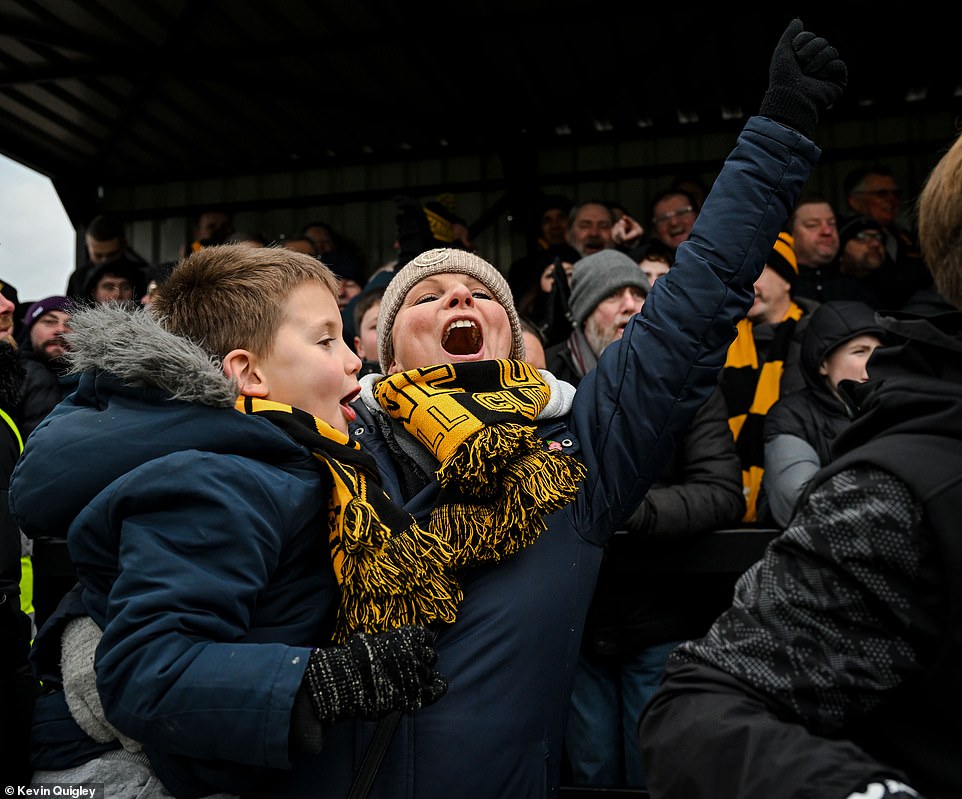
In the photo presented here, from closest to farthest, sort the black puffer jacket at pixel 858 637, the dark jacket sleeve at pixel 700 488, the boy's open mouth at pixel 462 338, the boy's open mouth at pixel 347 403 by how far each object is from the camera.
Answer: the black puffer jacket at pixel 858 637, the boy's open mouth at pixel 347 403, the boy's open mouth at pixel 462 338, the dark jacket sleeve at pixel 700 488

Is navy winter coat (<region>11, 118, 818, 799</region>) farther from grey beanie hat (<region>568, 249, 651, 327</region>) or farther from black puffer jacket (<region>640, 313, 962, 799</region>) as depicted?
grey beanie hat (<region>568, 249, 651, 327</region>)

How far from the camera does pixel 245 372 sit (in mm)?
1688

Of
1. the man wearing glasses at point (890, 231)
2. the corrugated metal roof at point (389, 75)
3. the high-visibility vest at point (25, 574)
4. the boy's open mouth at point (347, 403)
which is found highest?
the corrugated metal roof at point (389, 75)

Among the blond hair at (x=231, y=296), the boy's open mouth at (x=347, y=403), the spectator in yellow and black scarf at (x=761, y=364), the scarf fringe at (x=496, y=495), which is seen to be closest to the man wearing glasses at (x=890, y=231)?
the spectator in yellow and black scarf at (x=761, y=364)

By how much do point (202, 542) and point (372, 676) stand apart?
330mm

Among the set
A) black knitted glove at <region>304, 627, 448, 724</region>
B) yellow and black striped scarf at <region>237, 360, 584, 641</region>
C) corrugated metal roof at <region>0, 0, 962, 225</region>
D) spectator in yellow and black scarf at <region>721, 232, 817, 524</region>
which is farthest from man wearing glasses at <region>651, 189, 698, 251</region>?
black knitted glove at <region>304, 627, 448, 724</region>

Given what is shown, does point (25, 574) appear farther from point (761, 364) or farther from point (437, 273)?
point (761, 364)

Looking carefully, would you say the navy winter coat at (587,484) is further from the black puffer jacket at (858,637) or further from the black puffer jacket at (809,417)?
the black puffer jacket at (809,417)

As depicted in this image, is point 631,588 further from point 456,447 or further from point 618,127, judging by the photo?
point 618,127

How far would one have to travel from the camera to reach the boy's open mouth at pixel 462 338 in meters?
2.18

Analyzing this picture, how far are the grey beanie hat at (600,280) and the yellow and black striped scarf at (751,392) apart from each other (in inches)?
17.8

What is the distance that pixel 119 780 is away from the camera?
1519 millimetres

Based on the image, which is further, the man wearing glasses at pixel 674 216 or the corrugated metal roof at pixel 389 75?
the corrugated metal roof at pixel 389 75

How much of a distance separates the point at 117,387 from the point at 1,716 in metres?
1.30
